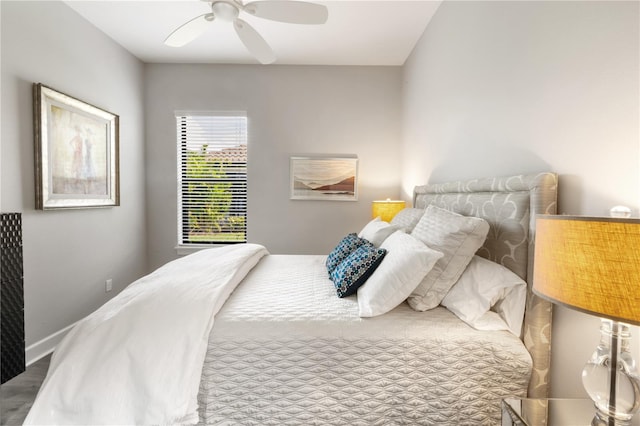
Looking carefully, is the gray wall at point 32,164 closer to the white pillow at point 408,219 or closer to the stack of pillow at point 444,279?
the stack of pillow at point 444,279

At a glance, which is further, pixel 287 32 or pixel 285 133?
pixel 285 133

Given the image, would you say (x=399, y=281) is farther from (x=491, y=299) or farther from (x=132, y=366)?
(x=132, y=366)

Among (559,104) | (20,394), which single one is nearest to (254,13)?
(559,104)

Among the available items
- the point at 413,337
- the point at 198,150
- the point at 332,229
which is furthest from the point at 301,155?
the point at 413,337

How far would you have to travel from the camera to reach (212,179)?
3.75 m

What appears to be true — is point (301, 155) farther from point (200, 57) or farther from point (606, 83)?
point (606, 83)

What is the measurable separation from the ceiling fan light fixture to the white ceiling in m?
0.87

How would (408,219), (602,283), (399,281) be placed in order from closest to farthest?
1. (602,283)
2. (399,281)
3. (408,219)

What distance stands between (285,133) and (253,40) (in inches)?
61.3

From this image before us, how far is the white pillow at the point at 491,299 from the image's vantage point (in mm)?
1312

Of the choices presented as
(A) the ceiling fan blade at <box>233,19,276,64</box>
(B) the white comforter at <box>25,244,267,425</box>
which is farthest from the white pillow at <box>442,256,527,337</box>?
(A) the ceiling fan blade at <box>233,19,276,64</box>

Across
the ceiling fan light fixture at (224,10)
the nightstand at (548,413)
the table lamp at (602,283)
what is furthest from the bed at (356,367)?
the ceiling fan light fixture at (224,10)

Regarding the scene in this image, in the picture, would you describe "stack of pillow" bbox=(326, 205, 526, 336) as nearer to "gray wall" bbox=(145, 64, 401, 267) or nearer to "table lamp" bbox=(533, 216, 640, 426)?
"table lamp" bbox=(533, 216, 640, 426)

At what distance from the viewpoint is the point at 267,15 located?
6.19 feet
